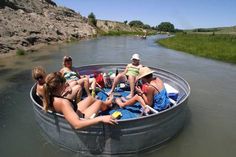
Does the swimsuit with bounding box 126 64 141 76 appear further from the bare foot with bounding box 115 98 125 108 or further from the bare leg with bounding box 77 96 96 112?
the bare leg with bounding box 77 96 96 112

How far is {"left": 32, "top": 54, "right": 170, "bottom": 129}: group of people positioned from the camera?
4.39 m

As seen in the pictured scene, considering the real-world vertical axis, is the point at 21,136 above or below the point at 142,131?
below

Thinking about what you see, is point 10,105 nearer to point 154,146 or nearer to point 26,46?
point 154,146

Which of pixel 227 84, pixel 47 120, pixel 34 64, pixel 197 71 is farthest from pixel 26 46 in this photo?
pixel 47 120

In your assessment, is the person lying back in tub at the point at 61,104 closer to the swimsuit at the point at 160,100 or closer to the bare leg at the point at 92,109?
the bare leg at the point at 92,109

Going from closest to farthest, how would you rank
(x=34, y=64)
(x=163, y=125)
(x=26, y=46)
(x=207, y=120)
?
(x=163, y=125) < (x=207, y=120) < (x=34, y=64) < (x=26, y=46)

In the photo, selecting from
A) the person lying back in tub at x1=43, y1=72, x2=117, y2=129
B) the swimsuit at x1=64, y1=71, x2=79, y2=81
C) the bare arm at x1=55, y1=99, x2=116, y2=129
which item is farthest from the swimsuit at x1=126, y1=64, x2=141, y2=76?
the bare arm at x1=55, y1=99, x2=116, y2=129

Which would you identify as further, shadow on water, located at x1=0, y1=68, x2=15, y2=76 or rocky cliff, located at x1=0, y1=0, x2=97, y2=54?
rocky cliff, located at x1=0, y1=0, x2=97, y2=54

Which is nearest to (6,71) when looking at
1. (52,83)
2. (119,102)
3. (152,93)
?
(119,102)

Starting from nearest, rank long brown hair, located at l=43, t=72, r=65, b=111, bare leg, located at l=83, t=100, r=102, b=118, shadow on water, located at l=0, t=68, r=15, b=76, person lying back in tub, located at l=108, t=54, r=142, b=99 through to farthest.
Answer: long brown hair, located at l=43, t=72, r=65, b=111
bare leg, located at l=83, t=100, r=102, b=118
person lying back in tub, located at l=108, t=54, r=142, b=99
shadow on water, located at l=0, t=68, r=15, b=76

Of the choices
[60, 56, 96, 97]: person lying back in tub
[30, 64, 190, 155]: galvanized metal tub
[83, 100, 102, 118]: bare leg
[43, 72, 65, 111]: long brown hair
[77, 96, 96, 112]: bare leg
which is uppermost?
[43, 72, 65, 111]: long brown hair

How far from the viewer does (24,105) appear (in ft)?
26.2

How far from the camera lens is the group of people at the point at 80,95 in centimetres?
439

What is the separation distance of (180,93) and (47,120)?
419cm
